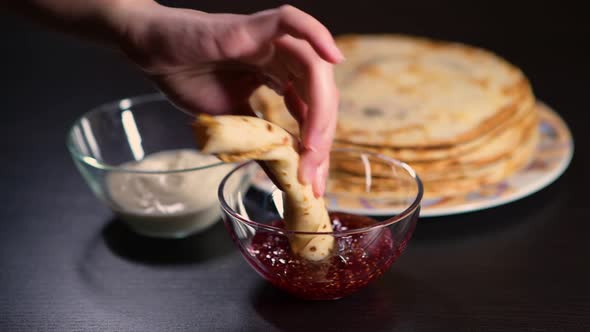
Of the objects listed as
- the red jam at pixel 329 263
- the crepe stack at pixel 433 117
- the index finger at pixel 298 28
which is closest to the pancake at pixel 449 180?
the crepe stack at pixel 433 117

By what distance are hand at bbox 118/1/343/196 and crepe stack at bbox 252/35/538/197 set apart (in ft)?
0.69

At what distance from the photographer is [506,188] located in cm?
135

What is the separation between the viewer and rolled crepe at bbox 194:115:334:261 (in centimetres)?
88

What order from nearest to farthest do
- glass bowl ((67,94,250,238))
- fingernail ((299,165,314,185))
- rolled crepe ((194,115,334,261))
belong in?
rolled crepe ((194,115,334,261))
fingernail ((299,165,314,185))
glass bowl ((67,94,250,238))

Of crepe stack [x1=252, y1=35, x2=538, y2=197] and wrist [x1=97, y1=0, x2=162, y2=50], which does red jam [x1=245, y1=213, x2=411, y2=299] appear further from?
wrist [x1=97, y1=0, x2=162, y2=50]

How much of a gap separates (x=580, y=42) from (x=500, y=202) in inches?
48.0

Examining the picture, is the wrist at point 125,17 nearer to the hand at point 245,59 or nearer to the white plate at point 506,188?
the hand at point 245,59

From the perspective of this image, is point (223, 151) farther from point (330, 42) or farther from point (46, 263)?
point (46, 263)

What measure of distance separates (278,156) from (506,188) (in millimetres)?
561

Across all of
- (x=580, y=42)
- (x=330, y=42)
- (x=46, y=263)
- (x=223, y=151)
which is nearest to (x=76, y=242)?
(x=46, y=263)

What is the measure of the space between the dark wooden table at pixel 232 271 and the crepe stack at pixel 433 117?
99 millimetres

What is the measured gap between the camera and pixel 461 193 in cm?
136

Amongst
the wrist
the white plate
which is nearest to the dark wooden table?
the white plate

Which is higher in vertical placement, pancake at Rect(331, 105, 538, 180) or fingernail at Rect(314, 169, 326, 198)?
fingernail at Rect(314, 169, 326, 198)
